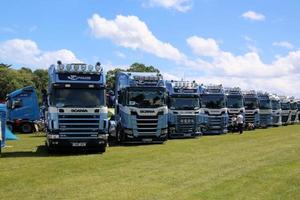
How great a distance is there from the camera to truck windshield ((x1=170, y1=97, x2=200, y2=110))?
32.7 metres

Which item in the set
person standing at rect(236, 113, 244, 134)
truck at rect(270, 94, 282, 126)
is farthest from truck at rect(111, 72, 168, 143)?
truck at rect(270, 94, 282, 126)

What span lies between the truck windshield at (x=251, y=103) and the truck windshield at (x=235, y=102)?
2.89m

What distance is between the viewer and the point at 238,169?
1633 centimetres

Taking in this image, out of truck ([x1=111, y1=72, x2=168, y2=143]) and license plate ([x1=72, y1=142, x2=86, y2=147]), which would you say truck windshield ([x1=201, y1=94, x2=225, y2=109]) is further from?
license plate ([x1=72, y1=142, x2=86, y2=147])

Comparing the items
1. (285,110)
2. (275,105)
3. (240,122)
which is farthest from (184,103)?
(285,110)

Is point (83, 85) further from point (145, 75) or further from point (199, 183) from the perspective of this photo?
point (199, 183)

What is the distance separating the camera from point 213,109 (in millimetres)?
37344

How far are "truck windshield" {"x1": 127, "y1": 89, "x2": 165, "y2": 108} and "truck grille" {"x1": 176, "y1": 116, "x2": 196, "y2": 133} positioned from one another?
17.1 feet

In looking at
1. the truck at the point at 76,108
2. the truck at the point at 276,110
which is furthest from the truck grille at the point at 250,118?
the truck at the point at 76,108

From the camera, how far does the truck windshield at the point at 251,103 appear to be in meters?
44.9

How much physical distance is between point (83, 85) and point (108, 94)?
8.05ft

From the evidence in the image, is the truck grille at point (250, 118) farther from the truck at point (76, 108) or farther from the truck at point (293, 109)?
the truck at point (76, 108)

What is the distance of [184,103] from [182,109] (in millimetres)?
479

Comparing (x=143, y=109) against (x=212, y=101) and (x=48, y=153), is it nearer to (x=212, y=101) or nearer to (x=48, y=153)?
(x=48, y=153)
